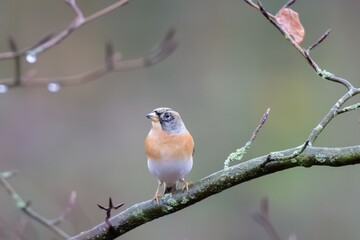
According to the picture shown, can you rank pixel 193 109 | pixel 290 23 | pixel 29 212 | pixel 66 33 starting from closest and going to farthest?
Result: pixel 290 23 < pixel 66 33 < pixel 29 212 < pixel 193 109

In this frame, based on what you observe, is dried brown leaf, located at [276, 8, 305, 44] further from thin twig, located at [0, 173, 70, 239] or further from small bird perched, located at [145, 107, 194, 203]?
thin twig, located at [0, 173, 70, 239]

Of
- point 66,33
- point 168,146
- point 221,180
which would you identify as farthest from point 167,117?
point 221,180

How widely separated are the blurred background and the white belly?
129 inches

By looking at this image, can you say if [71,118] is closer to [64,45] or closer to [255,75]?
[64,45]

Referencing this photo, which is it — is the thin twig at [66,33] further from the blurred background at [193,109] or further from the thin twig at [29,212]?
the blurred background at [193,109]

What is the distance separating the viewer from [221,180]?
1868 millimetres

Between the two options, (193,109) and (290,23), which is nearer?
(290,23)

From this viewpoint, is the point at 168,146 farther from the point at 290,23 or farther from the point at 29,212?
the point at 290,23

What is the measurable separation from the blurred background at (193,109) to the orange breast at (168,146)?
127 inches

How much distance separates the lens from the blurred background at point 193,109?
607 cm

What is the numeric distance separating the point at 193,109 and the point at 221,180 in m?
4.64

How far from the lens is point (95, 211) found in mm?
5926

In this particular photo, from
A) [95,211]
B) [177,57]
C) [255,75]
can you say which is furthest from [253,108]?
[95,211]

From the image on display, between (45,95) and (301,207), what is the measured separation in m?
2.49
